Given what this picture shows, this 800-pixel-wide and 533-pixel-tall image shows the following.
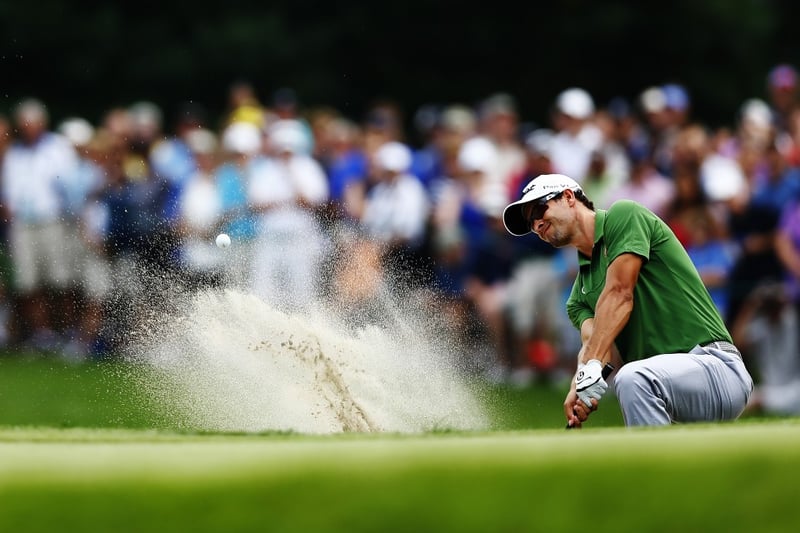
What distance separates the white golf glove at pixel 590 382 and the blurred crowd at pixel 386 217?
13.8ft

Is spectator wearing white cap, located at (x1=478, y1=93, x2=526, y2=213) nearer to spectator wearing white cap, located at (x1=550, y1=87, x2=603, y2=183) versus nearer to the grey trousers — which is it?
spectator wearing white cap, located at (x1=550, y1=87, x2=603, y2=183)

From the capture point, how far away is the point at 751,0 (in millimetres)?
30703

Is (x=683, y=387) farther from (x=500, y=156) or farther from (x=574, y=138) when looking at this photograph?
(x=500, y=156)

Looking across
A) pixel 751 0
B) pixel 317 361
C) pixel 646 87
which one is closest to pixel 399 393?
pixel 317 361

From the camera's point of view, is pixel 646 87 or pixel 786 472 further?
pixel 646 87

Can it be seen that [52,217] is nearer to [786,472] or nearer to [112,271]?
[112,271]

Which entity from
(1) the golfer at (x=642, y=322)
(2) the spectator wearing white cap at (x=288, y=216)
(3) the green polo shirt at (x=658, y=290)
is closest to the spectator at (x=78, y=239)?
(2) the spectator wearing white cap at (x=288, y=216)

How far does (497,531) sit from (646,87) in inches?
986

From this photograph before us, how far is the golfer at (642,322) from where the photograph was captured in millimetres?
7723

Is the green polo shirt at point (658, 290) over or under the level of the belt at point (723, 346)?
over

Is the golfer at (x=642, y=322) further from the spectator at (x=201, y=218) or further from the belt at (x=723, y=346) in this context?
the spectator at (x=201, y=218)

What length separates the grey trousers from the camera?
765 centimetres

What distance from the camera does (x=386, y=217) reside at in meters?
15.7

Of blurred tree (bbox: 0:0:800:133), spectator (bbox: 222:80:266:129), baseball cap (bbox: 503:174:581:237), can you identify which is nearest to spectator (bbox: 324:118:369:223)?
spectator (bbox: 222:80:266:129)
